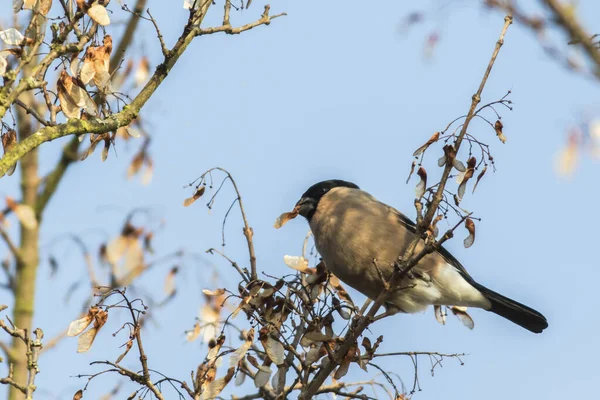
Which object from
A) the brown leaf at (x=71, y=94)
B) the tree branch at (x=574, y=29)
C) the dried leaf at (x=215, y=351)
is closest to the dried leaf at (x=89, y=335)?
the dried leaf at (x=215, y=351)

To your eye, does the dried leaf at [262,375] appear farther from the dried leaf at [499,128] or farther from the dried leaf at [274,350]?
the dried leaf at [499,128]

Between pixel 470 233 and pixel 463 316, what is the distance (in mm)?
1383

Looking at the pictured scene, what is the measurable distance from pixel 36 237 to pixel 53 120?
95.5 inches

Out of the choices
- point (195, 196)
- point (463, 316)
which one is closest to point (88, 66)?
point (195, 196)

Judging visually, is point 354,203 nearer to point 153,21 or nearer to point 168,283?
A: point 168,283

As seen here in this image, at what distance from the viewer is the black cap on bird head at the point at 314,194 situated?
531 centimetres

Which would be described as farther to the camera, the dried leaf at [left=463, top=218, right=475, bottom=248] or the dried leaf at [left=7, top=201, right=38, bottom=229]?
the dried leaf at [left=7, top=201, right=38, bottom=229]

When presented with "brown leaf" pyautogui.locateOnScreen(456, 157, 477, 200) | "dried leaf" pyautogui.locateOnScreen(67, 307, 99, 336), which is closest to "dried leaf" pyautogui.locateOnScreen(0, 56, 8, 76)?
"dried leaf" pyautogui.locateOnScreen(67, 307, 99, 336)

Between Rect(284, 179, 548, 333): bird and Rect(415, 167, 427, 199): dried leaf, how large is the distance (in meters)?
1.13

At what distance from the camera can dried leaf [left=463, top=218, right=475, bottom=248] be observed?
324 cm

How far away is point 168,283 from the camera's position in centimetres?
484

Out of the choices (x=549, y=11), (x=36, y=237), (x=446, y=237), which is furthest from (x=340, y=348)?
(x=36, y=237)

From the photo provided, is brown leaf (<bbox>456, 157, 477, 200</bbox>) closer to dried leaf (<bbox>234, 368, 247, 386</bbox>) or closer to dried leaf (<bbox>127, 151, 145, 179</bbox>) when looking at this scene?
dried leaf (<bbox>234, 368, 247, 386</bbox>)

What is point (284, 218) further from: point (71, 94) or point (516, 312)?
point (516, 312)
